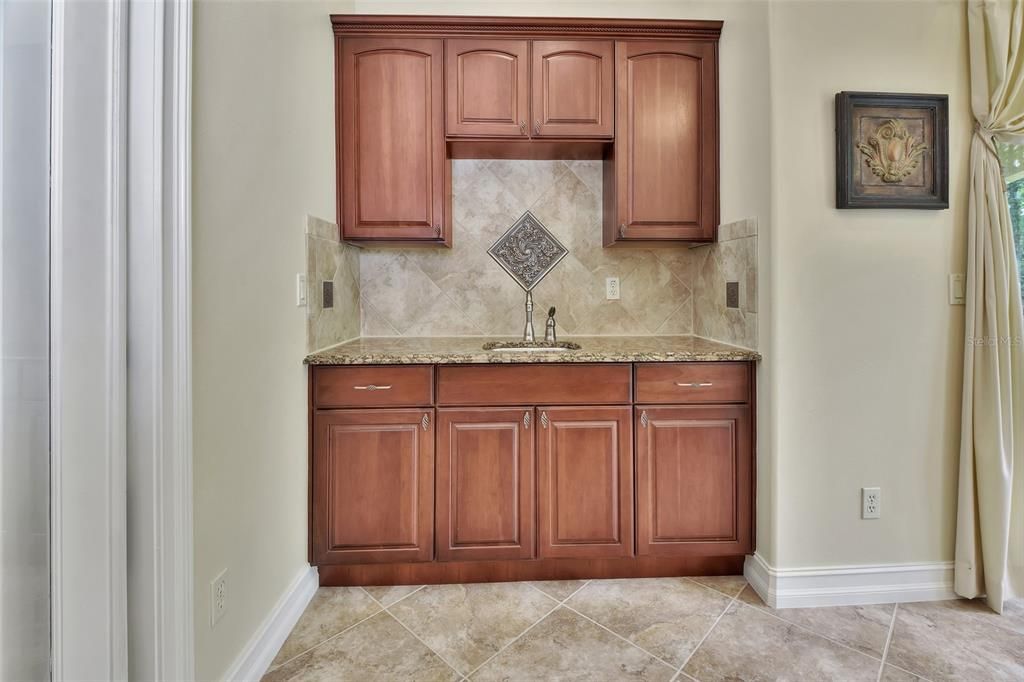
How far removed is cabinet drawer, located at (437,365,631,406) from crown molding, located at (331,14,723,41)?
5.03 feet

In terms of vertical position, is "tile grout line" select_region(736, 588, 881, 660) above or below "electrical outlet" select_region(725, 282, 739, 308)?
below

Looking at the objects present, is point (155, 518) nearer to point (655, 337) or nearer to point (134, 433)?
point (134, 433)

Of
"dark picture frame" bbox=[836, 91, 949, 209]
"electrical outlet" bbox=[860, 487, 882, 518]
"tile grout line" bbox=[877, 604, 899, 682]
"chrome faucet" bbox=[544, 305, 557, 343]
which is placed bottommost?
"tile grout line" bbox=[877, 604, 899, 682]

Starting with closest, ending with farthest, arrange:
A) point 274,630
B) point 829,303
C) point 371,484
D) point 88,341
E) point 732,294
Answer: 1. point 88,341
2. point 274,630
3. point 829,303
4. point 371,484
5. point 732,294

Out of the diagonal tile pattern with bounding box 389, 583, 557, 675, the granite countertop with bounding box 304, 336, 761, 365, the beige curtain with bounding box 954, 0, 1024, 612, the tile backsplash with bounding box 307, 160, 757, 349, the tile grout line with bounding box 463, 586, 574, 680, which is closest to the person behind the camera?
the tile grout line with bounding box 463, 586, 574, 680

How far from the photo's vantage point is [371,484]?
1.99 m

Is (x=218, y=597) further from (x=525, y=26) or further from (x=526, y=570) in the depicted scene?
(x=525, y=26)

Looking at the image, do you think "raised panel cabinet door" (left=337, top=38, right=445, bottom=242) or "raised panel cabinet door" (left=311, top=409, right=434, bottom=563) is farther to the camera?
"raised panel cabinet door" (left=337, top=38, right=445, bottom=242)

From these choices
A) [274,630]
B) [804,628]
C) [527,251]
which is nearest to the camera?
[274,630]

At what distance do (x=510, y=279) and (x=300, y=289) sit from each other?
1142 mm

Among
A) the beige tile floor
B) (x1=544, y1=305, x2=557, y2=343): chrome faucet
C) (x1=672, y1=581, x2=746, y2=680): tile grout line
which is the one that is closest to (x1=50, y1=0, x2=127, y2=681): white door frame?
the beige tile floor

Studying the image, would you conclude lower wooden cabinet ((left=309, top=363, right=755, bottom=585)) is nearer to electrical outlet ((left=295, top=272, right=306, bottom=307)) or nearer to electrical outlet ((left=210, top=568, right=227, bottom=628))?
electrical outlet ((left=295, top=272, right=306, bottom=307))

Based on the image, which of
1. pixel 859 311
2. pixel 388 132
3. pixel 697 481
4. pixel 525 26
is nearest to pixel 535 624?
pixel 697 481

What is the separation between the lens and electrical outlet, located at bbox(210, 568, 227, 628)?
1.34m
